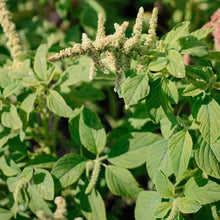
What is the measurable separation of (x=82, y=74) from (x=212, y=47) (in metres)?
0.88

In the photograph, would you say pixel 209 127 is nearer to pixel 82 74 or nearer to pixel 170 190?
pixel 170 190

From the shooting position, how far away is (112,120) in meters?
2.76

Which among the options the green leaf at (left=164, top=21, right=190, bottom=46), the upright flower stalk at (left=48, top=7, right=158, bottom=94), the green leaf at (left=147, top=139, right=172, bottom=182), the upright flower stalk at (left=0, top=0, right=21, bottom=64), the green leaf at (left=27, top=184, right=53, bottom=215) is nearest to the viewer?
the upright flower stalk at (left=48, top=7, right=158, bottom=94)

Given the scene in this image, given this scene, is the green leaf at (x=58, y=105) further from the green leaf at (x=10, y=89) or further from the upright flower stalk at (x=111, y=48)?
the upright flower stalk at (x=111, y=48)

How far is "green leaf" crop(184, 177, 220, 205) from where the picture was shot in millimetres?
1327

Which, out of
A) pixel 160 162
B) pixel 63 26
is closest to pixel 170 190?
pixel 160 162

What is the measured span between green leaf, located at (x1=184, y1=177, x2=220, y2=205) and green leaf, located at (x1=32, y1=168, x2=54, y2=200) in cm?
64

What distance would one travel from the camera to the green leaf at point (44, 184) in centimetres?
149

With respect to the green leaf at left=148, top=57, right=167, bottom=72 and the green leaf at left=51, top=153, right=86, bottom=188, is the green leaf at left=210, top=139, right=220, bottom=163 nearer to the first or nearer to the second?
the green leaf at left=148, top=57, right=167, bottom=72

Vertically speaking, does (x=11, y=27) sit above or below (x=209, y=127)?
above

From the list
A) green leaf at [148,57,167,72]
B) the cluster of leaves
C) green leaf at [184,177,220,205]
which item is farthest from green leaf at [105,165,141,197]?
green leaf at [148,57,167,72]

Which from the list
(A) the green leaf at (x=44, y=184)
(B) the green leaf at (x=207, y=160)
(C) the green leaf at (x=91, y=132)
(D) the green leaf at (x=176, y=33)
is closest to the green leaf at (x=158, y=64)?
(D) the green leaf at (x=176, y=33)

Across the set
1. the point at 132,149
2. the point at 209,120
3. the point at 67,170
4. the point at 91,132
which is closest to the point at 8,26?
the point at 91,132

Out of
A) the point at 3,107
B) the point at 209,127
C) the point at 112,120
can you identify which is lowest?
the point at 112,120
